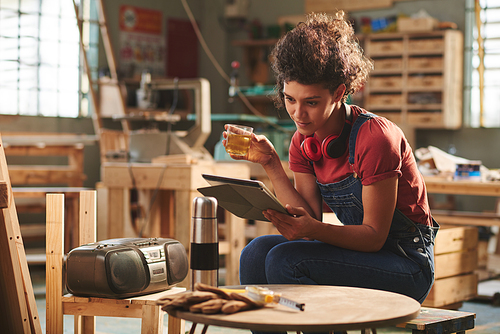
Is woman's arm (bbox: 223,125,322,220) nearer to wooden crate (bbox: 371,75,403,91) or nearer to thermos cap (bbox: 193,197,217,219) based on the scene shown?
thermos cap (bbox: 193,197,217,219)

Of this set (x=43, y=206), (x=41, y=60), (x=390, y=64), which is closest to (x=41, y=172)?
(x=43, y=206)

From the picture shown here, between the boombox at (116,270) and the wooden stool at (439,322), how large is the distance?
84cm

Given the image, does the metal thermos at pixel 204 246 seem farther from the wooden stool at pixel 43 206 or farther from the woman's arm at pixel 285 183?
the wooden stool at pixel 43 206

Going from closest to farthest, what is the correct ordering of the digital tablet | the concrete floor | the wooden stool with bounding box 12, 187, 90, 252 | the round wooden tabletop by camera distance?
1. the round wooden tabletop
2. the digital tablet
3. the concrete floor
4. the wooden stool with bounding box 12, 187, 90, 252

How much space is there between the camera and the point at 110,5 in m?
7.50

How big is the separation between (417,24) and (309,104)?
5.73m

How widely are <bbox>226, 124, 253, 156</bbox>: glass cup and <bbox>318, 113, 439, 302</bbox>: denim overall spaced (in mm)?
298

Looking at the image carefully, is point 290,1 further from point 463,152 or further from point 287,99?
point 287,99

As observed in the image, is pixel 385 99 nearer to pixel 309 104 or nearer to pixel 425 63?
pixel 425 63

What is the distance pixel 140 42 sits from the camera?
7.83 m

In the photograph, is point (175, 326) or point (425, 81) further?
point (425, 81)

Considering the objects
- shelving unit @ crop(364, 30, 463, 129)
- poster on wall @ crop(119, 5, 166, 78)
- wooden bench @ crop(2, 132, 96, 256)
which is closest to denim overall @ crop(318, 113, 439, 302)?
wooden bench @ crop(2, 132, 96, 256)

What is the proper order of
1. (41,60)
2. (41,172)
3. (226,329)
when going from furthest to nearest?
(41,60) < (41,172) < (226,329)

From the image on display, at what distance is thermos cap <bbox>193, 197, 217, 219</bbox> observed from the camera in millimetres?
1606
